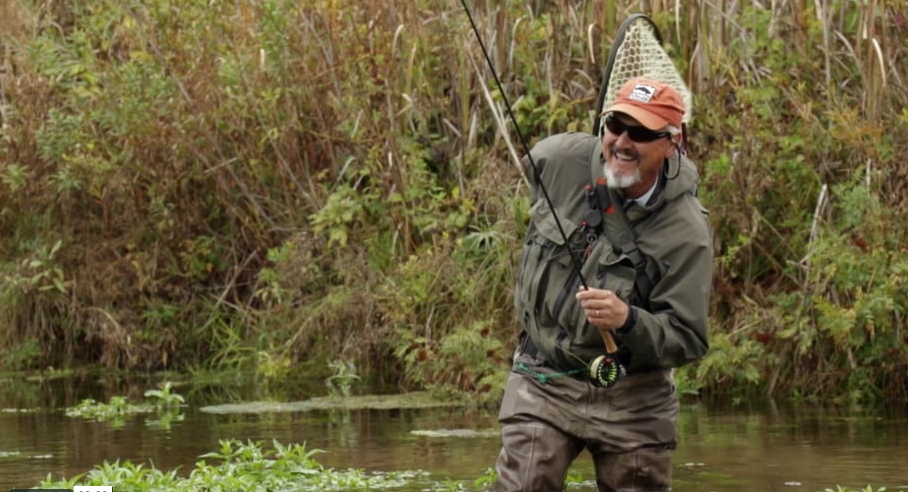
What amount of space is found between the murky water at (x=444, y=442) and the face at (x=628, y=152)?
2.34 metres

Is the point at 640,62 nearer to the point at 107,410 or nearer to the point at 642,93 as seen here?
the point at 642,93

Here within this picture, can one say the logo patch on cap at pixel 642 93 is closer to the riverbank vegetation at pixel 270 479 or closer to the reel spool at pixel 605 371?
the reel spool at pixel 605 371

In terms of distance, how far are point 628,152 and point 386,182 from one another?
682 centimetres

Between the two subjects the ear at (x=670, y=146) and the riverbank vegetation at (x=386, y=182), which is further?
the riverbank vegetation at (x=386, y=182)

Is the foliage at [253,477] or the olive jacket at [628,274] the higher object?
the olive jacket at [628,274]

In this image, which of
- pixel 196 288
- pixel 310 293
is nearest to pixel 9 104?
pixel 196 288

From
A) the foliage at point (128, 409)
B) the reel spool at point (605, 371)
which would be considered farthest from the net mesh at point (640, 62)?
the foliage at point (128, 409)

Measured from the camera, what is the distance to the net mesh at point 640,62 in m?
6.42

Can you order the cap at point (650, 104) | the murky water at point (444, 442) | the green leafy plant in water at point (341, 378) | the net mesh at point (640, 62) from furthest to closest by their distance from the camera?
the green leafy plant in water at point (341, 378)
the murky water at point (444, 442)
the net mesh at point (640, 62)
the cap at point (650, 104)

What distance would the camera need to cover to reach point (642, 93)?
18.5 feet

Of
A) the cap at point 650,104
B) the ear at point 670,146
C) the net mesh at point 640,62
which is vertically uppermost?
the net mesh at point 640,62

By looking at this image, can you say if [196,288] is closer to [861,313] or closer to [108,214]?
[108,214]

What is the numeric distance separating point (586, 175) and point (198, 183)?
823 centimetres

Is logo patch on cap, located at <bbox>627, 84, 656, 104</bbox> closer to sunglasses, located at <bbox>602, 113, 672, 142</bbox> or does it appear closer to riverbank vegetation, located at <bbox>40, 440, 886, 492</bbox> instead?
sunglasses, located at <bbox>602, 113, 672, 142</bbox>
